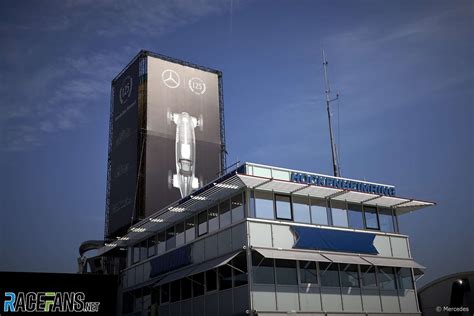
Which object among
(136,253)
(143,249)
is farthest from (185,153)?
(143,249)

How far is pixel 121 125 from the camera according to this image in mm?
63812

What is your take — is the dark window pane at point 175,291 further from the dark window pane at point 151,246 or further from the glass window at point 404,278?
the glass window at point 404,278

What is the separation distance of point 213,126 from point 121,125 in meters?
11.1

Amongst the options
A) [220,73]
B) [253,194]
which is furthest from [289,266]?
[220,73]

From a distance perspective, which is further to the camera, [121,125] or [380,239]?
[121,125]

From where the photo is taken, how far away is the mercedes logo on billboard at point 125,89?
209 feet

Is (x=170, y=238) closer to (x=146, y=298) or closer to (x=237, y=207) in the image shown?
(x=146, y=298)

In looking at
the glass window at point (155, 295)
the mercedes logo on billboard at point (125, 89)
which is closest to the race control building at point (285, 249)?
the glass window at point (155, 295)

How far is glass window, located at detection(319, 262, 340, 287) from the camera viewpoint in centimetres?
3253

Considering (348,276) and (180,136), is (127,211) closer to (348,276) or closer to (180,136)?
(180,136)

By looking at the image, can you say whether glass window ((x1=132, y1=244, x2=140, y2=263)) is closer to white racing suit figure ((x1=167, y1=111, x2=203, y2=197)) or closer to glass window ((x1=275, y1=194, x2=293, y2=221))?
white racing suit figure ((x1=167, y1=111, x2=203, y2=197))

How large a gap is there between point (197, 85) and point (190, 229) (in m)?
30.9

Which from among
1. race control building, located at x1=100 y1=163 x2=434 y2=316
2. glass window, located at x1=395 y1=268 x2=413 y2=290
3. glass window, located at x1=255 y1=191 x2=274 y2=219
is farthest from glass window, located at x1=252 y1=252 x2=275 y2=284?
glass window, located at x1=395 y1=268 x2=413 y2=290

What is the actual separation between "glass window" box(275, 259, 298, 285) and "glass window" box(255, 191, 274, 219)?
283 cm
